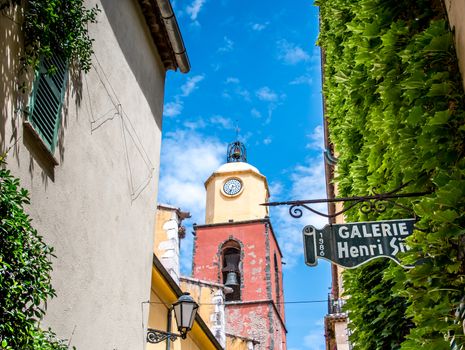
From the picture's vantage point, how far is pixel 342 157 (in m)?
7.47

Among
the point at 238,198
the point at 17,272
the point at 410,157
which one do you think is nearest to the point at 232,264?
the point at 238,198

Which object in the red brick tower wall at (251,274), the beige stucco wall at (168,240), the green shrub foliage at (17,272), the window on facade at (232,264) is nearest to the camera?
the green shrub foliage at (17,272)

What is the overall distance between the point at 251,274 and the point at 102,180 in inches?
1217

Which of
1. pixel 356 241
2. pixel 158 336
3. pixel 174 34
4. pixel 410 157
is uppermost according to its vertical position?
pixel 174 34

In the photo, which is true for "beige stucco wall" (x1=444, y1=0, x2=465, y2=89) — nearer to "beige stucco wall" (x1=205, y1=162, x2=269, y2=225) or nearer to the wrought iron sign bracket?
the wrought iron sign bracket

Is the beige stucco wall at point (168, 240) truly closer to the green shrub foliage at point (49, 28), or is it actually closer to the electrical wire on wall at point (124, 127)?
the electrical wire on wall at point (124, 127)

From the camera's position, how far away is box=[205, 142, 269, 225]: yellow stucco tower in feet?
129

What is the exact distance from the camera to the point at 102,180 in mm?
6734

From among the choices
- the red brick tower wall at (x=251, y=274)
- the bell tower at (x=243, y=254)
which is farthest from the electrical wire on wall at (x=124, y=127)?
the red brick tower wall at (x=251, y=274)

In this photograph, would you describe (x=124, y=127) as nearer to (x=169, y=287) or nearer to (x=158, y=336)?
(x=158, y=336)

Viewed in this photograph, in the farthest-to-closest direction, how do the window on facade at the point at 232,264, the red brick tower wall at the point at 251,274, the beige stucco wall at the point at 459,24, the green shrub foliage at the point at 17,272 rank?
1. the window on facade at the point at 232,264
2. the red brick tower wall at the point at 251,274
3. the green shrub foliage at the point at 17,272
4. the beige stucco wall at the point at 459,24

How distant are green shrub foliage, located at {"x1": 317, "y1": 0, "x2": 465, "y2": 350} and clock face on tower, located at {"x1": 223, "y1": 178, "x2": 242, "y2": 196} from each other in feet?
107

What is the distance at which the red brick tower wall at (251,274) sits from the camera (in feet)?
116

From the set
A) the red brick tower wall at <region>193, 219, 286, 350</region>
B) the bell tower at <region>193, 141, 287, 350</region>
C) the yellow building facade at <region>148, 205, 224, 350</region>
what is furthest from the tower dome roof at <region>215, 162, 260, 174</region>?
the yellow building facade at <region>148, 205, 224, 350</region>
